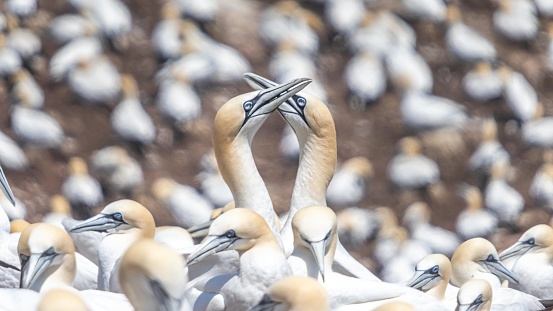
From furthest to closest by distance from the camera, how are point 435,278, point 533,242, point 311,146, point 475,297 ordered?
point 533,242, point 311,146, point 435,278, point 475,297

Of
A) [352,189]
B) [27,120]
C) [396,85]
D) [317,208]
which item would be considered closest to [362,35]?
[396,85]

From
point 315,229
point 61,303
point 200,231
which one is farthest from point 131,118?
point 61,303

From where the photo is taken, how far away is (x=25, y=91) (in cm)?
1074

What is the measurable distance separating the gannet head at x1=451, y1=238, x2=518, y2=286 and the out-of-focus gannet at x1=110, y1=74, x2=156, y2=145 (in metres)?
2.90

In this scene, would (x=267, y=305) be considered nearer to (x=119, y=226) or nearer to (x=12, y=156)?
(x=119, y=226)

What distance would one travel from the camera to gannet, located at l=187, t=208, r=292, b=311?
672cm

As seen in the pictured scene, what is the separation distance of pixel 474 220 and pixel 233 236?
4.04 m

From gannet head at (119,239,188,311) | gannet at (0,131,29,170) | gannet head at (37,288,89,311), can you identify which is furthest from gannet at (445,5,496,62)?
gannet head at (37,288,89,311)

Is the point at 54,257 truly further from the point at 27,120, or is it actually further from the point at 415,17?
the point at 415,17

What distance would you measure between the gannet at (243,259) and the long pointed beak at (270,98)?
937mm

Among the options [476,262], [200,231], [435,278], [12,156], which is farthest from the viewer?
[12,156]

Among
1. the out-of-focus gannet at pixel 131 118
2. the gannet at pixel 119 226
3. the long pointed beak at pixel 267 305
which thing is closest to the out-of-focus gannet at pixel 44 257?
the gannet at pixel 119 226

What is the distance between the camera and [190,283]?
23.7ft

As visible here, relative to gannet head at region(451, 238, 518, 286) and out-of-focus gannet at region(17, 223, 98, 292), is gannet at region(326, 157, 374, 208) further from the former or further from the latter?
out-of-focus gannet at region(17, 223, 98, 292)
